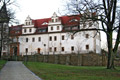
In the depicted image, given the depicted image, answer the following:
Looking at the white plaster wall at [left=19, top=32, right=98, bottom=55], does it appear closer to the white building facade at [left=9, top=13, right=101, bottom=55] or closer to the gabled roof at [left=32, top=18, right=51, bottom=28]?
the white building facade at [left=9, top=13, right=101, bottom=55]

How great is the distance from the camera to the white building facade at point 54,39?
51875 millimetres

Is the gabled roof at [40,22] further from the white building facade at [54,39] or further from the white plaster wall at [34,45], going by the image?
the white plaster wall at [34,45]

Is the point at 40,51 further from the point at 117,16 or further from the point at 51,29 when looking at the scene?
the point at 117,16

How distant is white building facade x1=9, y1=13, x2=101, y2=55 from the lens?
51.9 m

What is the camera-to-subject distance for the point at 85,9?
24.4 m

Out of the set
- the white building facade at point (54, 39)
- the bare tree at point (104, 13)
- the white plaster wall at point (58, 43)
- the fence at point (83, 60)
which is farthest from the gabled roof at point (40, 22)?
the bare tree at point (104, 13)

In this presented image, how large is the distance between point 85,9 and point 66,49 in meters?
30.9

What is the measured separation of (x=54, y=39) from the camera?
5669cm

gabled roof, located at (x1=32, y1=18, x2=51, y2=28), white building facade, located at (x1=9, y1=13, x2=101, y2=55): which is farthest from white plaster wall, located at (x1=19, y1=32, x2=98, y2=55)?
gabled roof, located at (x1=32, y1=18, x2=51, y2=28)

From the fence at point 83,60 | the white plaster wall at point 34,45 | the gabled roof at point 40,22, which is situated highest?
the gabled roof at point 40,22

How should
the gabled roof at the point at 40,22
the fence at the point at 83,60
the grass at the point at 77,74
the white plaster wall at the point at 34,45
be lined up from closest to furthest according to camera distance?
the grass at the point at 77,74
the fence at the point at 83,60
the white plaster wall at the point at 34,45
the gabled roof at the point at 40,22

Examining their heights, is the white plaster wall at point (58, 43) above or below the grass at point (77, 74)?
above

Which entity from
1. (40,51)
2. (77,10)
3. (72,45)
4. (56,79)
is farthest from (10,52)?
(56,79)

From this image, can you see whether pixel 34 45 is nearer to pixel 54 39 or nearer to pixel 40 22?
pixel 54 39
